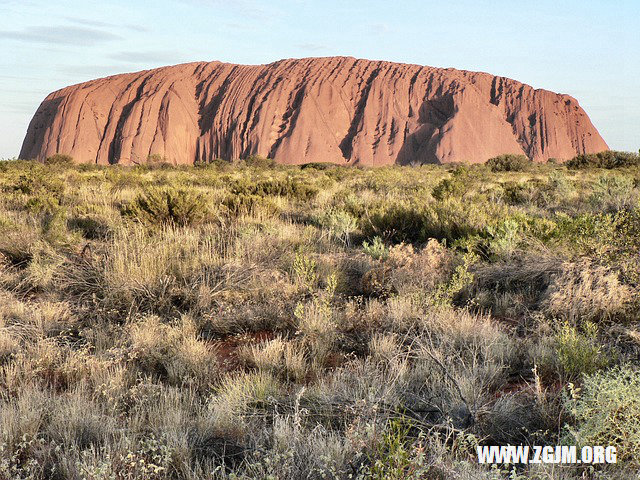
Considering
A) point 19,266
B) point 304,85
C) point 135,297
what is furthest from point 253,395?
point 304,85

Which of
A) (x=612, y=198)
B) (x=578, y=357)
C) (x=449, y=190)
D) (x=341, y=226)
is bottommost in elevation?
(x=578, y=357)

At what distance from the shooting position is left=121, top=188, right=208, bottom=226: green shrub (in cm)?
809

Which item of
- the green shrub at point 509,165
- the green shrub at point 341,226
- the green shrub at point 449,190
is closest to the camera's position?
the green shrub at point 341,226

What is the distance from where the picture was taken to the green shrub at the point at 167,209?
26.5 feet

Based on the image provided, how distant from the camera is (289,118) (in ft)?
202

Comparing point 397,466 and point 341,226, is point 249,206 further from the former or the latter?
point 397,466

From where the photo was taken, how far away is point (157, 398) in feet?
9.49

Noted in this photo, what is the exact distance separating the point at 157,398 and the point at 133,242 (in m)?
3.49

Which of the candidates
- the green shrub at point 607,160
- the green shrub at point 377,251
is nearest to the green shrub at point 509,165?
the green shrub at point 607,160

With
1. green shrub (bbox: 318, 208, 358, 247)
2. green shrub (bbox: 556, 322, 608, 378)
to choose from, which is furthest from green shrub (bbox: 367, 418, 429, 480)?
green shrub (bbox: 318, 208, 358, 247)

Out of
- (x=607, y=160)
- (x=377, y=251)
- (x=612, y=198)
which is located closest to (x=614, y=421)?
(x=377, y=251)

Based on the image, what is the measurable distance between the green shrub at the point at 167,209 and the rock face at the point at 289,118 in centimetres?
4944

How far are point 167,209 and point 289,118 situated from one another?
2175 inches

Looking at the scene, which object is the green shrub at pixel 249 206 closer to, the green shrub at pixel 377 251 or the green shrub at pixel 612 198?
the green shrub at pixel 377 251
